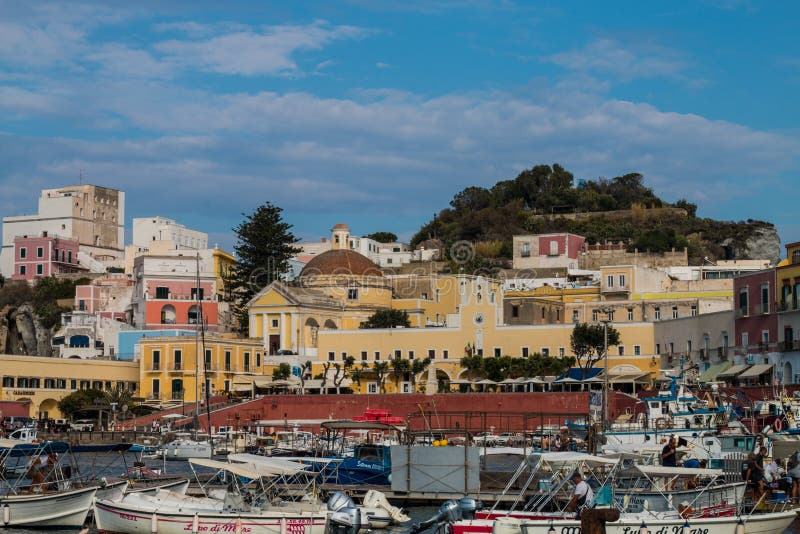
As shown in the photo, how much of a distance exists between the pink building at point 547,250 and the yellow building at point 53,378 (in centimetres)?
3818

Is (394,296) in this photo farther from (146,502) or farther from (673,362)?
(146,502)

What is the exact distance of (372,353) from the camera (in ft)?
292

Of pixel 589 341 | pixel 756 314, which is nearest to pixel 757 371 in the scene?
pixel 756 314

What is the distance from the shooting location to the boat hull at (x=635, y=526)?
1088 inches

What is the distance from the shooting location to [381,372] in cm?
8700

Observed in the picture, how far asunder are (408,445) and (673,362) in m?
45.4

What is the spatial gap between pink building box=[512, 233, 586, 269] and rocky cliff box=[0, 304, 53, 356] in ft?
127

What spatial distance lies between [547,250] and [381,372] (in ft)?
100

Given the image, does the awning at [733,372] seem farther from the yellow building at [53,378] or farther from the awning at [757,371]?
the yellow building at [53,378]

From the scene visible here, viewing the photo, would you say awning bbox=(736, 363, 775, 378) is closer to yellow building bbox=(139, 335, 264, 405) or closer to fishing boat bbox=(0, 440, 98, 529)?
yellow building bbox=(139, 335, 264, 405)

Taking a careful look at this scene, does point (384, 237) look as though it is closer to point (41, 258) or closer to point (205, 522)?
point (41, 258)

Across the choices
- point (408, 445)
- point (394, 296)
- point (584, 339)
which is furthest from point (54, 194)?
point (408, 445)

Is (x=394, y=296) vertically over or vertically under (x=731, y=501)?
over

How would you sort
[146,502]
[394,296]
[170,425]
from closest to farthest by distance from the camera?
[146,502], [170,425], [394,296]
